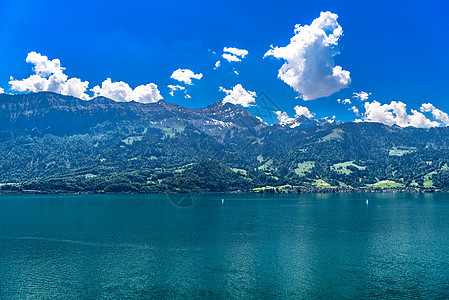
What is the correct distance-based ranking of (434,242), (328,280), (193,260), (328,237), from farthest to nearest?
1. (328,237)
2. (434,242)
3. (193,260)
4. (328,280)

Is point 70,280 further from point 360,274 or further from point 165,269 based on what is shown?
point 360,274

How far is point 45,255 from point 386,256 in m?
76.1

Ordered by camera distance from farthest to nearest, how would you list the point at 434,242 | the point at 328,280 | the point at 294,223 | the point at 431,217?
the point at 431,217 → the point at 294,223 → the point at 434,242 → the point at 328,280

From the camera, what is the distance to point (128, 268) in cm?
6562

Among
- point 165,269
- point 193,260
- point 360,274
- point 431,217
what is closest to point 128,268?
point 165,269

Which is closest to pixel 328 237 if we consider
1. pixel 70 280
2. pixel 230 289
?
pixel 230 289

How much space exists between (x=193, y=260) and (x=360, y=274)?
3294 cm

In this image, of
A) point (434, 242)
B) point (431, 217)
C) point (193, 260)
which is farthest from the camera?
point (431, 217)

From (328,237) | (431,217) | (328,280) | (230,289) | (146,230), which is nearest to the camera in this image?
(230,289)

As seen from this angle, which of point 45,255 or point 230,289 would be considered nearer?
point 230,289

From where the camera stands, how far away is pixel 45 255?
249 feet

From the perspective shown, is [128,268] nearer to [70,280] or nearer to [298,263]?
[70,280]

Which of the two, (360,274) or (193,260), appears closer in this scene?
(360,274)

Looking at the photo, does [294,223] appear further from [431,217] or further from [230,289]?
Answer: [230,289]
